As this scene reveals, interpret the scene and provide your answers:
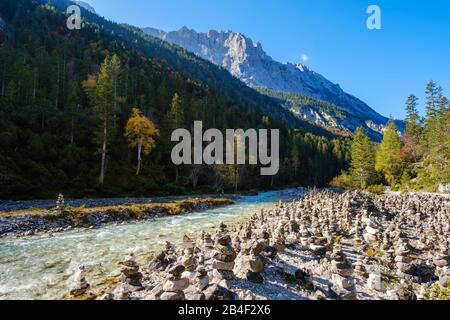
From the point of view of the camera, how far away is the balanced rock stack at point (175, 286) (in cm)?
850

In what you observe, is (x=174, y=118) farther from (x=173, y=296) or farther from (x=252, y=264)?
(x=173, y=296)

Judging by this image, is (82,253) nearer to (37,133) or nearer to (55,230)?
(55,230)

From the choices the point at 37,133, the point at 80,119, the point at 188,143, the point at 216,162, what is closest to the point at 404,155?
the point at 216,162

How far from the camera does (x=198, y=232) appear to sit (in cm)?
2220

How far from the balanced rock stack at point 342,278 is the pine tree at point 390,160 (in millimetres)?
72286

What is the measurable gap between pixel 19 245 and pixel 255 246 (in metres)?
14.8

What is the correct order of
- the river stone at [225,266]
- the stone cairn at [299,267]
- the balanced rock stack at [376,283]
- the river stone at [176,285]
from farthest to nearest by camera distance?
1. the balanced rock stack at [376,283]
2. the river stone at [225,266]
3. the stone cairn at [299,267]
4. the river stone at [176,285]

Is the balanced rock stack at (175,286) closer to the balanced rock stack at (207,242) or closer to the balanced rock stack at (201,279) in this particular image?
the balanced rock stack at (201,279)

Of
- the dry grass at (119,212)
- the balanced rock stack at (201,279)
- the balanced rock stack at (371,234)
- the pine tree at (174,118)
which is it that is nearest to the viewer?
the balanced rock stack at (201,279)

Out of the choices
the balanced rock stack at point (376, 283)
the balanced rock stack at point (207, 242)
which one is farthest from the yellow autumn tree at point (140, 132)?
the balanced rock stack at point (376, 283)

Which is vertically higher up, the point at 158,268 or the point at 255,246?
the point at 255,246

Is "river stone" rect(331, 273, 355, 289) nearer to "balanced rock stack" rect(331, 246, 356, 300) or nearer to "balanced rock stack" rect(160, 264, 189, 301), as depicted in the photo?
"balanced rock stack" rect(331, 246, 356, 300)

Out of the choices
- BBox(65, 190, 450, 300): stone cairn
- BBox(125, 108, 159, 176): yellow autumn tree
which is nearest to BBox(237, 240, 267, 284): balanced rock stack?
BBox(65, 190, 450, 300): stone cairn

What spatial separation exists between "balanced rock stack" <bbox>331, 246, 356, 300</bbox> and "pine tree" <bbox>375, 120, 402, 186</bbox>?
2846 inches
